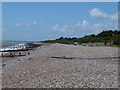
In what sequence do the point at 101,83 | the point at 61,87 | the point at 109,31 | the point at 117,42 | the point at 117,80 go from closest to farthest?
the point at 61,87, the point at 101,83, the point at 117,80, the point at 117,42, the point at 109,31

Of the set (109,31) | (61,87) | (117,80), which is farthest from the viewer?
(109,31)

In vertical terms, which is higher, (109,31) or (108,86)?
(109,31)

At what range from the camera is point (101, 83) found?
8.18 metres

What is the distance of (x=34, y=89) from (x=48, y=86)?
533 millimetres

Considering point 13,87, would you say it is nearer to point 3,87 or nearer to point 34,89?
point 3,87

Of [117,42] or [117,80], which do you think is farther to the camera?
[117,42]

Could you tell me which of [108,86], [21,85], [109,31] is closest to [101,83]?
[108,86]

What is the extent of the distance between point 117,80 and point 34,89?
3484 millimetres

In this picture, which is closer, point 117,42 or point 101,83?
point 101,83

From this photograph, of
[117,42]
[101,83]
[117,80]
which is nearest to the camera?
[101,83]

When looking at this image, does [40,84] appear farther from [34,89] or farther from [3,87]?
[3,87]

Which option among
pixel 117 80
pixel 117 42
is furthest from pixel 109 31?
pixel 117 80

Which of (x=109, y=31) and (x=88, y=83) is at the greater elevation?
(x=109, y=31)

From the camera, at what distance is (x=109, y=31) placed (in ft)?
347
